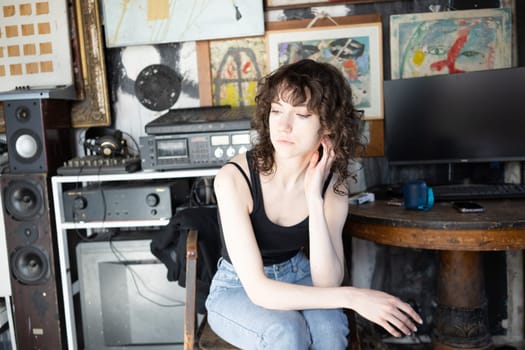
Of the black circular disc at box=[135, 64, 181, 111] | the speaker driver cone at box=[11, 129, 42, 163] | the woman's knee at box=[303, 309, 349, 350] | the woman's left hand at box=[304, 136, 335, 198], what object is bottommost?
the woman's knee at box=[303, 309, 349, 350]

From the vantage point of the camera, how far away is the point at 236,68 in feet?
7.70

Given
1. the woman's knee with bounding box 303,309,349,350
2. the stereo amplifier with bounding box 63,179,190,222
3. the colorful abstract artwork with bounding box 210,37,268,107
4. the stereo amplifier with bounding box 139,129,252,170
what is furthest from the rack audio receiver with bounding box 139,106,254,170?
the woman's knee with bounding box 303,309,349,350

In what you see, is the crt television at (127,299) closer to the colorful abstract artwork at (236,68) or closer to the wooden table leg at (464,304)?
the colorful abstract artwork at (236,68)

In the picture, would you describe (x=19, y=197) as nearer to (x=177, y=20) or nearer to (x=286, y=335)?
(x=177, y=20)

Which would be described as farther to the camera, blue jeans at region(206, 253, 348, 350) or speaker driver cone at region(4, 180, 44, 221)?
speaker driver cone at region(4, 180, 44, 221)

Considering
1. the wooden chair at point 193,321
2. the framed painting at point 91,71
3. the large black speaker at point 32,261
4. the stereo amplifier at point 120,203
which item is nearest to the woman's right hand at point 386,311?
the wooden chair at point 193,321

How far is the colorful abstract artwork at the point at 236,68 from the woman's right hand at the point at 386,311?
138 cm

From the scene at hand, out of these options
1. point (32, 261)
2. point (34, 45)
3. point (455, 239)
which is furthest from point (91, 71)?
point (455, 239)

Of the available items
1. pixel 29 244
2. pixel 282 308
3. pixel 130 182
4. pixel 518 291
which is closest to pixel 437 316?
pixel 518 291

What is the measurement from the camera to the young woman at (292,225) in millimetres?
1255

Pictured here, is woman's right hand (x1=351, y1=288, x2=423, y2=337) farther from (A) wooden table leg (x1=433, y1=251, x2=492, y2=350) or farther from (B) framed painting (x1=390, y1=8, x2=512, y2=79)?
(B) framed painting (x1=390, y1=8, x2=512, y2=79)

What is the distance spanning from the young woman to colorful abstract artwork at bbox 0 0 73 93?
1361 millimetres

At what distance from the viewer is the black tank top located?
139 centimetres

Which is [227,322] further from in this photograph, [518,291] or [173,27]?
[518,291]
